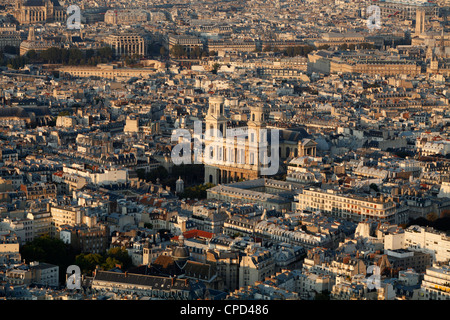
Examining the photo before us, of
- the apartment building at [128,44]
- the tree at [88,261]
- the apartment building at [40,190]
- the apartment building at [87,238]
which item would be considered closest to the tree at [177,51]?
the apartment building at [128,44]

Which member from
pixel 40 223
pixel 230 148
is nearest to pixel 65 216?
pixel 40 223

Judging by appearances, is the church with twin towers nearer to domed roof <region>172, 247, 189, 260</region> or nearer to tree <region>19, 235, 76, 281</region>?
tree <region>19, 235, 76, 281</region>

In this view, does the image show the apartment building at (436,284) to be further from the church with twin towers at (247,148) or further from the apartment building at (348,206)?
the church with twin towers at (247,148)

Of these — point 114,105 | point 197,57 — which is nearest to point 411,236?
point 114,105

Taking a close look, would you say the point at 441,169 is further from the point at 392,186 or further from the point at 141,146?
the point at 141,146

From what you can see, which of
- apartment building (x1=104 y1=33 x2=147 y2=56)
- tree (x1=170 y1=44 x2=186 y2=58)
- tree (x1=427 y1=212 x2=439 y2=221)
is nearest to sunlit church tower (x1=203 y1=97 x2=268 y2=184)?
tree (x1=427 y1=212 x2=439 y2=221)

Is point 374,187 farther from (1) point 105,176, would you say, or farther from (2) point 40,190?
(2) point 40,190
